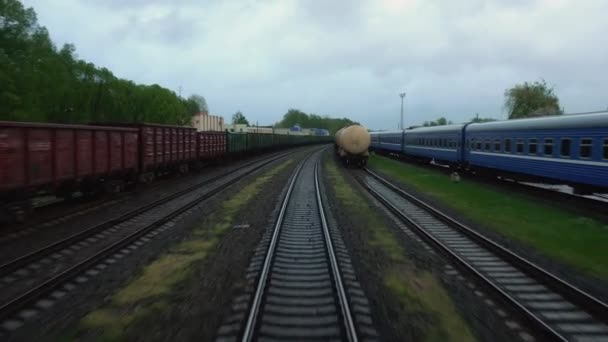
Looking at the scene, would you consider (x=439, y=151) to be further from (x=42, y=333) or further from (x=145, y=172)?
(x=42, y=333)

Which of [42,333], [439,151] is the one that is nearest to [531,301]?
[42,333]

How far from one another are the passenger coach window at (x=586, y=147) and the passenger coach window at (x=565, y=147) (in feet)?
2.70

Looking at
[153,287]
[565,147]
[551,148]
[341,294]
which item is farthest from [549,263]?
[551,148]

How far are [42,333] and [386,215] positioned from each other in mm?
11060

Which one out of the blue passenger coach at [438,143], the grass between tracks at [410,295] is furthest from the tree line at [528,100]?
the grass between tracks at [410,295]

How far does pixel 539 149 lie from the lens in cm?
1856

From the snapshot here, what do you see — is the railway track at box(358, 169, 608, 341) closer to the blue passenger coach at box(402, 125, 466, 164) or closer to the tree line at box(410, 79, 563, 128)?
the blue passenger coach at box(402, 125, 466, 164)

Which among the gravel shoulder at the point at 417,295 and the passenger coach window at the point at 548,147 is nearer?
the gravel shoulder at the point at 417,295

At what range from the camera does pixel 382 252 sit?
1035cm

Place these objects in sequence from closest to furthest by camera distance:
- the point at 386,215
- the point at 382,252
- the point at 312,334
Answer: the point at 312,334 < the point at 382,252 < the point at 386,215

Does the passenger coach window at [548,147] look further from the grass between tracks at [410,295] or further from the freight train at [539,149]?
the grass between tracks at [410,295]

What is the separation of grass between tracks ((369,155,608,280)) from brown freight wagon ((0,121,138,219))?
13.4m

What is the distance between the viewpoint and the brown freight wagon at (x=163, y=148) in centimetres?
2102

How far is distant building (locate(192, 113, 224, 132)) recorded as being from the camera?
137m
